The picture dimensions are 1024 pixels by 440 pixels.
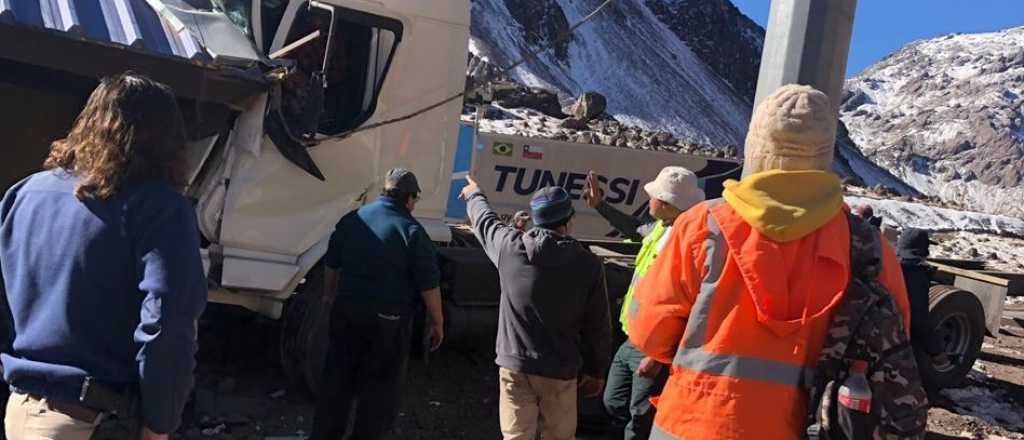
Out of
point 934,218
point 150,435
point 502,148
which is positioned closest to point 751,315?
point 150,435

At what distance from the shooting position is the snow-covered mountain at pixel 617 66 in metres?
42.8

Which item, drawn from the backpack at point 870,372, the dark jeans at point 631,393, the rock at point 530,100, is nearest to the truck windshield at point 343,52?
the dark jeans at point 631,393

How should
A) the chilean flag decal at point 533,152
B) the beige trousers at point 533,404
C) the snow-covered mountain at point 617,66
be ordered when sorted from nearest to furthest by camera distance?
the beige trousers at point 533,404 → the chilean flag decal at point 533,152 → the snow-covered mountain at point 617,66

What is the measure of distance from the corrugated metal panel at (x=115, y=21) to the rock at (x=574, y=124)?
1622cm

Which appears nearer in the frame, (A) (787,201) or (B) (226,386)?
(A) (787,201)

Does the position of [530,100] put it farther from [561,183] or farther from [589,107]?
[561,183]

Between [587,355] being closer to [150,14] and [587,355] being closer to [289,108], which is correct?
[289,108]

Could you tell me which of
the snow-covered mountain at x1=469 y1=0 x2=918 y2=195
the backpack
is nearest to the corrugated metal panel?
the backpack

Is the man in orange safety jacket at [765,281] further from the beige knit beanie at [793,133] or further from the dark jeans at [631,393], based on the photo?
the dark jeans at [631,393]

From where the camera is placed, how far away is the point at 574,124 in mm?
21031

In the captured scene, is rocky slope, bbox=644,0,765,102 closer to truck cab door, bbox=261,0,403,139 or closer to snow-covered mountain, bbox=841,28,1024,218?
snow-covered mountain, bbox=841,28,1024,218

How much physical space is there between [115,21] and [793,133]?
3.65 metres

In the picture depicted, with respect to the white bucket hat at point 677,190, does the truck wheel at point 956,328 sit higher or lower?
lower

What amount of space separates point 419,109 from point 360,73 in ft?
1.44
